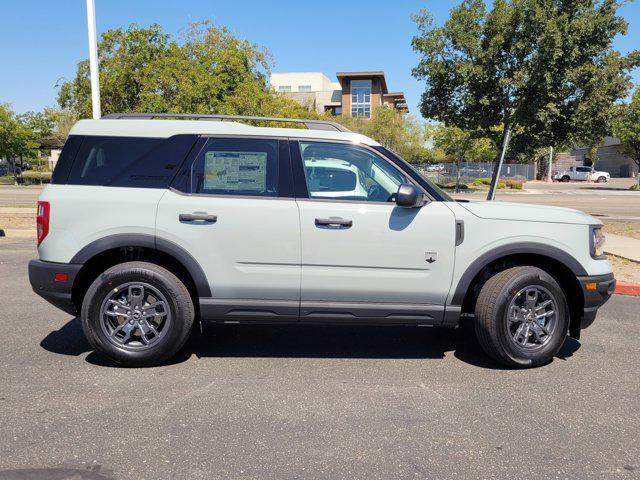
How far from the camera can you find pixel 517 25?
15.3m

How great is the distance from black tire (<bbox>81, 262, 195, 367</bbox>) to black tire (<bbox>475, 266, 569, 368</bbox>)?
2339mm

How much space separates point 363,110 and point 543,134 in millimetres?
60727

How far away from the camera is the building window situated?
244 feet

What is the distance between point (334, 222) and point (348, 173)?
0.58 meters

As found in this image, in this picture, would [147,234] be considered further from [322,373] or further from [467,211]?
[467,211]

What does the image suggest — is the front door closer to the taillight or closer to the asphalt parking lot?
the asphalt parking lot

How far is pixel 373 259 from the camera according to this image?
4.02m

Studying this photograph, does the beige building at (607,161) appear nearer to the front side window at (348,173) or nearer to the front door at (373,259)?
the front side window at (348,173)

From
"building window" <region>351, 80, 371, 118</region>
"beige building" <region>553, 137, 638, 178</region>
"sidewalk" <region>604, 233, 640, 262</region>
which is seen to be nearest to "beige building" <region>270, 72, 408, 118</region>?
"building window" <region>351, 80, 371, 118</region>

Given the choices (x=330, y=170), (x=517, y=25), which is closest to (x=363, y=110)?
(x=517, y=25)

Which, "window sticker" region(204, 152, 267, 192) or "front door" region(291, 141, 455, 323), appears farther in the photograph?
"window sticker" region(204, 152, 267, 192)

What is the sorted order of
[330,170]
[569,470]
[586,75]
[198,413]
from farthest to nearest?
[586,75] < [330,170] < [198,413] < [569,470]

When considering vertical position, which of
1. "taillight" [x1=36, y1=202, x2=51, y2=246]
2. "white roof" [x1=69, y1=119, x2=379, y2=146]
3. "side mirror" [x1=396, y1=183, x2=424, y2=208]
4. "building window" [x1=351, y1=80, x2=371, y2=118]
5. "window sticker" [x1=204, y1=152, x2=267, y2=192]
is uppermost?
"building window" [x1=351, y1=80, x2=371, y2=118]

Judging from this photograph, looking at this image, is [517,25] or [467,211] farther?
[517,25]
